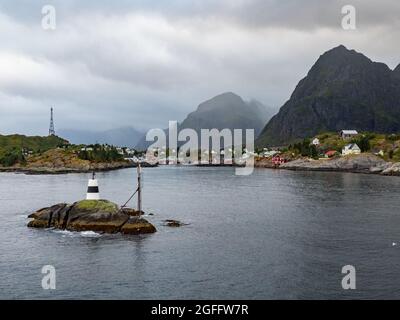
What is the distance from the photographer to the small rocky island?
55156 millimetres

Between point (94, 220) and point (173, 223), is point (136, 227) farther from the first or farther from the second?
point (173, 223)

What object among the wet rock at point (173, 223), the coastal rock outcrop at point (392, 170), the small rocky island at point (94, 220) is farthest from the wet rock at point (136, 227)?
the coastal rock outcrop at point (392, 170)

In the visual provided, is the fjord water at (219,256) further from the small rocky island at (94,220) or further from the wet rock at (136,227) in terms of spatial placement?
the small rocky island at (94,220)

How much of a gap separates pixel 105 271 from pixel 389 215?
157 ft

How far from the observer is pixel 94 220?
56.1 meters

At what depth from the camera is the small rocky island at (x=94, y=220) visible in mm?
55156

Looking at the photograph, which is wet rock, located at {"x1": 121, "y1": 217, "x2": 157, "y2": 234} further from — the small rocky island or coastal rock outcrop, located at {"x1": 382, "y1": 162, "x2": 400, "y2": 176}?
coastal rock outcrop, located at {"x1": 382, "y1": 162, "x2": 400, "y2": 176}

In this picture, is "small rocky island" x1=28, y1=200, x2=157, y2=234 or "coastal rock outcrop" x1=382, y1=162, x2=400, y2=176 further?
"coastal rock outcrop" x1=382, y1=162, x2=400, y2=176

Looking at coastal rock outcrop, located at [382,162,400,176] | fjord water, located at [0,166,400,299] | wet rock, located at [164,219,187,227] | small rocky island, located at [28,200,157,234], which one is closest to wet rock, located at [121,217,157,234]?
small rocky island, located at [28,200,157,234]
